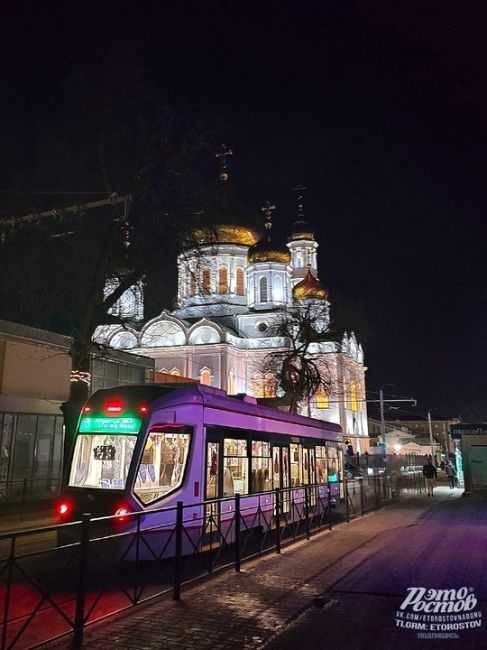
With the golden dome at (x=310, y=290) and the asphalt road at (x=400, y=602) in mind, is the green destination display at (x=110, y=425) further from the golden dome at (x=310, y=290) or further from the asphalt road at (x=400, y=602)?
the golden dome at (x=310, y=290)

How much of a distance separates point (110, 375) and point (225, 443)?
15.1 m

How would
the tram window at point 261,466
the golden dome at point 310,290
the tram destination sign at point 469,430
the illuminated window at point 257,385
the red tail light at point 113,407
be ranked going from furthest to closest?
the golden dome at point 310,290 < the illuminated window at point 257,385 < the tram destination sign at point 469,430 < the tram window at point 261,466 < the red tail light at point 113,407

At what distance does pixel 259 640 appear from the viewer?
6000 mm

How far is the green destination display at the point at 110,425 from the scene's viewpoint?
9.88 metres

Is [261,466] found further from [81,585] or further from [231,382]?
[231,382]

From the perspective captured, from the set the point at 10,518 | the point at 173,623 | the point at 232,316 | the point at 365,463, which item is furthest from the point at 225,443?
the point at 232,316

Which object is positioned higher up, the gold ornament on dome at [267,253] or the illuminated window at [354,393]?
the gold ornament on dome at [267,253]

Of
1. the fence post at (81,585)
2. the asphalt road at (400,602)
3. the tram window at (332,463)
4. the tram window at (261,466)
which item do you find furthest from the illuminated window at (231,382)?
the fence post at (81,585)

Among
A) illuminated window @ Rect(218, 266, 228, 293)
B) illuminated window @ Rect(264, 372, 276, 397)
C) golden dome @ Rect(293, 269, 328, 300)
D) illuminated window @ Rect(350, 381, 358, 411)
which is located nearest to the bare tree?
illuminated window @ Rect(264, 372, 276, 397)

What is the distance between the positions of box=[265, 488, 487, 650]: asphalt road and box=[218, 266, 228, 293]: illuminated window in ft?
143

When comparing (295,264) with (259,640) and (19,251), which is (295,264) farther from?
(259,640)

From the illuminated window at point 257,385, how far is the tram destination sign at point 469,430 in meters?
23.8

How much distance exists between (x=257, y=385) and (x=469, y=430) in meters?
25.5

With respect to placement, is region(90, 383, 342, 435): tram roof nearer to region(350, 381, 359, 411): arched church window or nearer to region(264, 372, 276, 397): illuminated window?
region(264, 372, 276, 397): illuminated window
